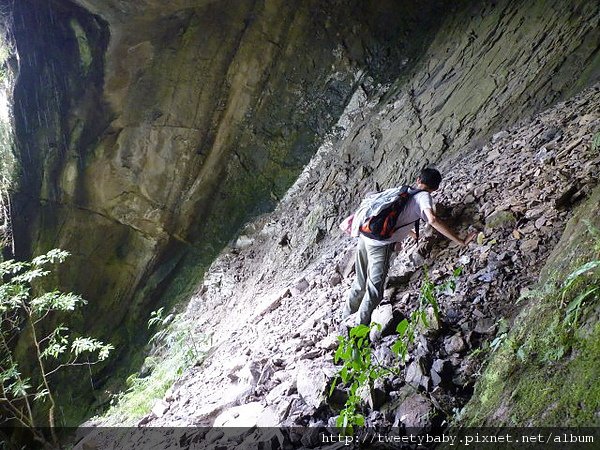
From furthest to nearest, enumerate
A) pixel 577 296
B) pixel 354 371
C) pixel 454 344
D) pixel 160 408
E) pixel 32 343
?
pixel 32 343 < pixel 160 408 < pixel 454 344 < pixel 354 371 < pixel 577 296

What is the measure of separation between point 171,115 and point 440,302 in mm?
7072

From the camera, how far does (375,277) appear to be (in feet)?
12.7

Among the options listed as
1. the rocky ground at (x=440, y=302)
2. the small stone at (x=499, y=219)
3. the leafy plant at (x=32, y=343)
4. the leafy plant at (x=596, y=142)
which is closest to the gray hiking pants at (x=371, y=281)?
the rocky ground at (x=440, y=302)

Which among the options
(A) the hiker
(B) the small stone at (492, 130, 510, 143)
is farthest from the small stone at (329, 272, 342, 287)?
(B) the small stone at (492, 130, 510, 143)

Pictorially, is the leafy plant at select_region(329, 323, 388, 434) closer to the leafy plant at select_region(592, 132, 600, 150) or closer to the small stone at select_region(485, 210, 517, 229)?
the small stone at select_region(485, 210, 517, 229)

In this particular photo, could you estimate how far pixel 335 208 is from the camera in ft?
22.7

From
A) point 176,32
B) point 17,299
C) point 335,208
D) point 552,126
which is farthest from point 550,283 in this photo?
point 176,32

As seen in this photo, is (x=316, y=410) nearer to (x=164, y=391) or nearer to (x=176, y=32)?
(x=164, y=391)

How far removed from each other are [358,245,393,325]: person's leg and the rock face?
4.26m

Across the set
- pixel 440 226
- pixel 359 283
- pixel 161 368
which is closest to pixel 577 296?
pixel 440 226

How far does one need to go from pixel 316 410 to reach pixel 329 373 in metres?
0.30

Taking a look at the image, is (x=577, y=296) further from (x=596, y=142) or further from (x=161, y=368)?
(x=161, y=368)

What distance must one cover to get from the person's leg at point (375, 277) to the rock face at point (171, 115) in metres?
4.26

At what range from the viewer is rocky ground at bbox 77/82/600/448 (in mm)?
2865
